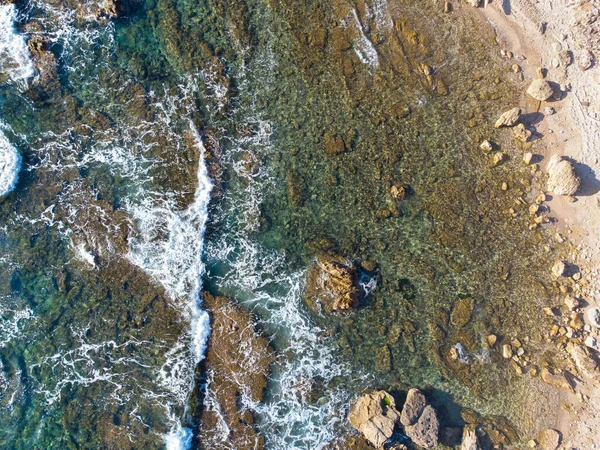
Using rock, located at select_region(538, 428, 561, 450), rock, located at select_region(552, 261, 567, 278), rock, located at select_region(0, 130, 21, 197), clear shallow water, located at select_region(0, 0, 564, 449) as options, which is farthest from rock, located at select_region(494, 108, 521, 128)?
rock, located at select_region(0, 130, 21, 197)

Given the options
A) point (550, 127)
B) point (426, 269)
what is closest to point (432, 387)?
point (426, 269)

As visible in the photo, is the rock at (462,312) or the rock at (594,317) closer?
the rock at (594,317)

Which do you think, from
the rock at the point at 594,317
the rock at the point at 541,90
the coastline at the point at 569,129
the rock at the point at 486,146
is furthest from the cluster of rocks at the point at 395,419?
the rock at the point at 541,90

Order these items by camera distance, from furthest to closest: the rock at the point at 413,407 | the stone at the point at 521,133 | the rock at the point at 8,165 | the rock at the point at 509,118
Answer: the rock at the point at 8,165 < the stone at the point at 521,133 < the rock at the point at 509,118 < the rock at the point at 413,407

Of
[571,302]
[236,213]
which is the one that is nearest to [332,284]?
[236,213]

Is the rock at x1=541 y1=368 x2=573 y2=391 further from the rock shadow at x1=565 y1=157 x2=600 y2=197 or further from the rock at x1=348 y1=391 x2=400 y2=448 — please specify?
the rock shadow at x1=565 y1=157 x2=600 y2=197

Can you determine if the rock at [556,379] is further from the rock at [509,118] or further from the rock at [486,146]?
the rock at [509,118]

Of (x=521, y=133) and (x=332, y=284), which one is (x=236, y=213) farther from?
(x=521, y=133)

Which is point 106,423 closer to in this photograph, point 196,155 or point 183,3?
point 196,155
